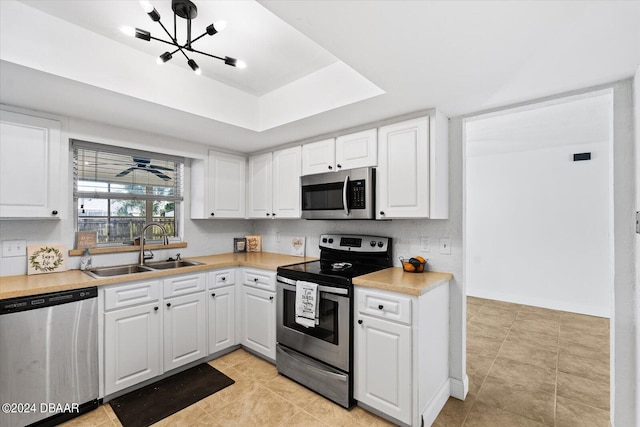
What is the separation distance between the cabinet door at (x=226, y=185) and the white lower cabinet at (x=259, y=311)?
2.79ft

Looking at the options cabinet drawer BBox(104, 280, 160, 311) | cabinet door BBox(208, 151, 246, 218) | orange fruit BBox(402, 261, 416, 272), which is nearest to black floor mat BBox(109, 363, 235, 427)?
cabinet drawer BBox(104, 280, 160, 311)

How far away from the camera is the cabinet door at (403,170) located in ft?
7.46

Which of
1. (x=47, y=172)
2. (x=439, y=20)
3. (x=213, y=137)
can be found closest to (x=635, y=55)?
(x=439, y=20)

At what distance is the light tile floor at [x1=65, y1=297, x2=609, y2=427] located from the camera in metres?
2.05

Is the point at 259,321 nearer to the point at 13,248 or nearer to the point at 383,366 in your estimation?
the point at 383,366

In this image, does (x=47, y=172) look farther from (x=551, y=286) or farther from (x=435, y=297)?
(x=551, y=286)

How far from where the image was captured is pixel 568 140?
4301 mm

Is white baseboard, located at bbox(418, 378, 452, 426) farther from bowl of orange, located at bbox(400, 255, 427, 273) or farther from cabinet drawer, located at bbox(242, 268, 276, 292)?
cabinet drawer, located at bbox(242, 268, 276, 292)

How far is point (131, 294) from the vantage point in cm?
233

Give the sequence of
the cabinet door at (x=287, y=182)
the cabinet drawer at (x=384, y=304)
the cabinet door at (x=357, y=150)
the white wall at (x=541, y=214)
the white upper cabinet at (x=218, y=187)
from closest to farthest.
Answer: the cabinet drawer at (x=384, y=304) < the cabinet door at (x=357, y=150) < the cabinet door at (x=287, y=182) < the white upper cabinet at (x=218, y=187) < the white wall at (x=541, y=214)

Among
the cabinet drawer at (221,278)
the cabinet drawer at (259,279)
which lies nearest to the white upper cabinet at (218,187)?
the cabinet drawer at (221,278)

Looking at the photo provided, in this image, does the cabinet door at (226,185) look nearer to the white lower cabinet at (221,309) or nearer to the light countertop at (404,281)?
the white lower cabinet at (221,309)

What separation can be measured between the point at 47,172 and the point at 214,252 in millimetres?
1746

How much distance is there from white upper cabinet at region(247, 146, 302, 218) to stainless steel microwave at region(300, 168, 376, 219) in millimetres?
171
